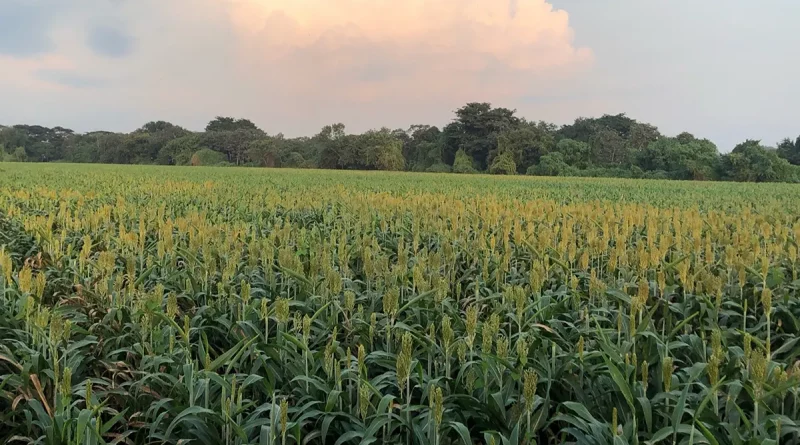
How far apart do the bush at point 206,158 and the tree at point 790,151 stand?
59370mm

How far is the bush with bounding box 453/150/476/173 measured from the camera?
52.6m

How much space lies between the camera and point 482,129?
58688 mm

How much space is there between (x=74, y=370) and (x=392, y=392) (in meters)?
1.32

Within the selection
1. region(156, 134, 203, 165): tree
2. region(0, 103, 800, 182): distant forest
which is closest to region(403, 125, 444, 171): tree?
region(0, 103, 800, 182): distant forest

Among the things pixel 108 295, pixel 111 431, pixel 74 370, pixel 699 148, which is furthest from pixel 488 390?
pixel 699 148

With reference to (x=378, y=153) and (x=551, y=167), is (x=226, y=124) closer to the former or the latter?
(x=378, y=153)

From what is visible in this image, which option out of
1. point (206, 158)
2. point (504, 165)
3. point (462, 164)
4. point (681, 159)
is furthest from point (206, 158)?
point (681, 159)

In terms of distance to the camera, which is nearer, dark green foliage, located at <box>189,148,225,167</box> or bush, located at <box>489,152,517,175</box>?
bush, located at <box>489,152,517,175</box>

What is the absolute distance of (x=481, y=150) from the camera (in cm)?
5800

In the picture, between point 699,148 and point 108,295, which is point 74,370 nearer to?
point 108,295

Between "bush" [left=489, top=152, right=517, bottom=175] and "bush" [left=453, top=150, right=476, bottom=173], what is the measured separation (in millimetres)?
2571

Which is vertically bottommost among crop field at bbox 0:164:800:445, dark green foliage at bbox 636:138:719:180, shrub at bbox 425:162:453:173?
crop field at bbox 0:164:800:445

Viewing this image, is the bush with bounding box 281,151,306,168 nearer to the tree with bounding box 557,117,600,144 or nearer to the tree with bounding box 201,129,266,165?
the tree with bounding box 201,129,266,165

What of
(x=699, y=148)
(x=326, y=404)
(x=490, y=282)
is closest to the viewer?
(x=326, y=404)
